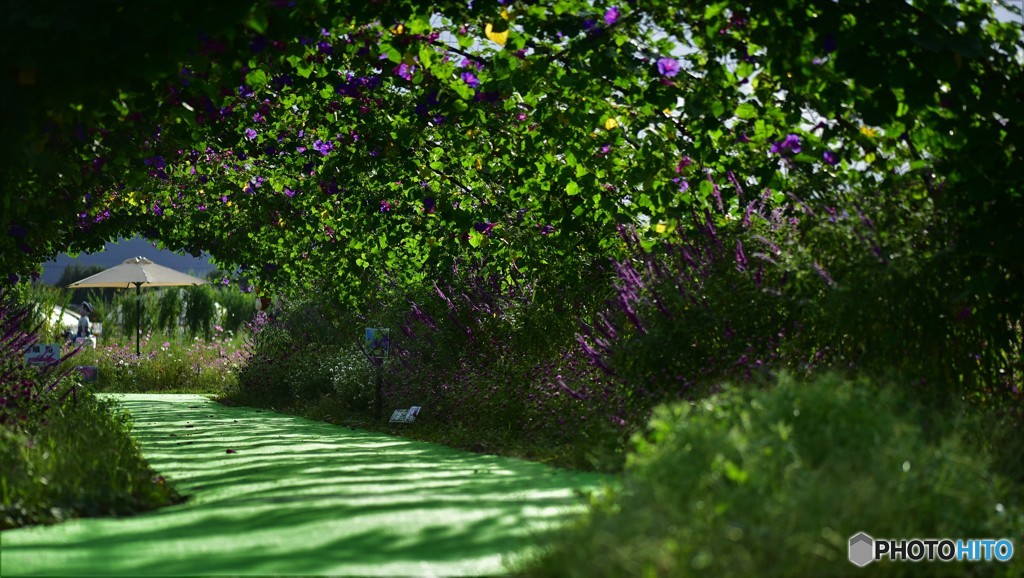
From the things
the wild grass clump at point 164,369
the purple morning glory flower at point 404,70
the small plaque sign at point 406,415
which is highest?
the purple morning glory flower at point 404,70

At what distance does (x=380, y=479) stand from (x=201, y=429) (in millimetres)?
3684

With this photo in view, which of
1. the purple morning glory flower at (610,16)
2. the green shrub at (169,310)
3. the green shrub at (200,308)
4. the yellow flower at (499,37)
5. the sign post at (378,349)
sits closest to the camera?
the purple morning glory flower at (610,16)

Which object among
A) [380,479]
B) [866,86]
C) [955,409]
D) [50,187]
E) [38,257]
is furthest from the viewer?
[38,257]

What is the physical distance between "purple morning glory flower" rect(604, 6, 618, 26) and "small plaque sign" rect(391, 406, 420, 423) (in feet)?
11.2

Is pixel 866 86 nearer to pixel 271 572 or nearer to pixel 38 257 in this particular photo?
pixel 271 572

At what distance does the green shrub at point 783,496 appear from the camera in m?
2.38

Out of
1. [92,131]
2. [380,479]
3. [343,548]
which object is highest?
[92,131]

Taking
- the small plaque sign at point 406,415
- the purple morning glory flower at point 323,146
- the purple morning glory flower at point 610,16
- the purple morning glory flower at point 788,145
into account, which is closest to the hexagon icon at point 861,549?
the purple morning glory flower at point 788,145

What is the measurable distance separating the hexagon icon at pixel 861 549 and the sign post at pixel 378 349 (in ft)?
19.8

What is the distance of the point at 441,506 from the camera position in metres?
3.55

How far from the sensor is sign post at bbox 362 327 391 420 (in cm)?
834

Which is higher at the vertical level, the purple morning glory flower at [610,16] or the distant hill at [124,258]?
the purple morning glory flower at [610,16]

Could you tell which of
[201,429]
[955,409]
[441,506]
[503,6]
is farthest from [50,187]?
[955,409]

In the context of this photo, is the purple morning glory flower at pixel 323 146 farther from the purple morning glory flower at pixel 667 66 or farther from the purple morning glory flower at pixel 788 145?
the purple morning glory flower at pixel 788 145
